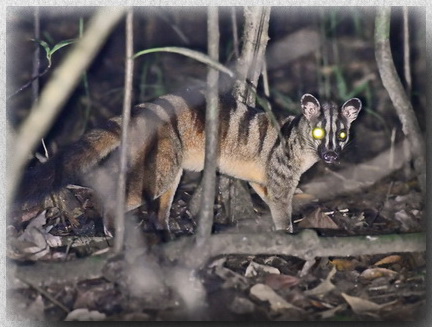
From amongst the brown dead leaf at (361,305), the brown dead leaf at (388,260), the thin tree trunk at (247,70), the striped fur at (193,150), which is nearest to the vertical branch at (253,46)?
the thin tree trunk at (247,70)

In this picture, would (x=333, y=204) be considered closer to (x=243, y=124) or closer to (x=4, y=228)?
(x=243, y=124)

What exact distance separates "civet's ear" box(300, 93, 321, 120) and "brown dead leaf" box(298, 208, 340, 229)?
2.56ft

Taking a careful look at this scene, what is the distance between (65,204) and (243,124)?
1.59 meters

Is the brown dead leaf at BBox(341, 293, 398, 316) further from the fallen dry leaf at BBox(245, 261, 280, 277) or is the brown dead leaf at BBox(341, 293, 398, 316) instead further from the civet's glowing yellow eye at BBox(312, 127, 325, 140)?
the civet's glowing yellow eye at BBox(312, 127, 325, 140)

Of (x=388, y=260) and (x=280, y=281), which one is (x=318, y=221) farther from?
(x=280, y=281)

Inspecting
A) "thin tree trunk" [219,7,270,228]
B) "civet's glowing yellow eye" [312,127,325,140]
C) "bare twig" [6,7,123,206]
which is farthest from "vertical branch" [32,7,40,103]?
"civet's glowing yellow eye" [312,127,325,140]

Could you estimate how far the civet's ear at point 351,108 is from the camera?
6.33 metres

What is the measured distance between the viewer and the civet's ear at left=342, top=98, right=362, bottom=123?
20.8 ft

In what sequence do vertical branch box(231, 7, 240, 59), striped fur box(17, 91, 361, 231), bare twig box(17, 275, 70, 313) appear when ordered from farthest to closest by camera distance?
striped fur box(17, 91, 361, 231) < vertical branch box(231, 7, 240, 59) < bare twig box(17, 275, 70, 313)

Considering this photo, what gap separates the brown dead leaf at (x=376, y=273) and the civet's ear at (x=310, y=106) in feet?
4.62

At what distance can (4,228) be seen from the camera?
5047mm

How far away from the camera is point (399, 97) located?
573cm

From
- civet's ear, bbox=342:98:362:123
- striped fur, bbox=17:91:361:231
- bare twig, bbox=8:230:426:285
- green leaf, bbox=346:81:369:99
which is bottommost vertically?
bare twig, bbox=8:230:426:285

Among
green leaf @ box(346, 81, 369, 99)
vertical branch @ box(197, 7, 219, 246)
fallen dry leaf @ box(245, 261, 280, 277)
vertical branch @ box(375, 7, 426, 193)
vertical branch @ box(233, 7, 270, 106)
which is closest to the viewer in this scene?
vertical branch @ box(197, 7, 219, 246)
